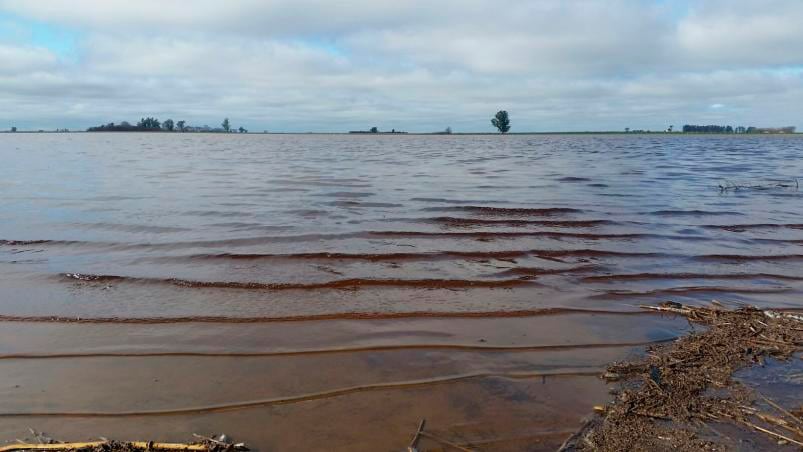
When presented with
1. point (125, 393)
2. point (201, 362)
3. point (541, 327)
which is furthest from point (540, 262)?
point (125, 393)

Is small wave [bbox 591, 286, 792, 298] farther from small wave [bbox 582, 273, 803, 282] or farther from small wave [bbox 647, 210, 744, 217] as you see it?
small wave [bbox 647, 210, 744, 217]

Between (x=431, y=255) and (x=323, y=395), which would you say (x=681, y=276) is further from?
(x=323, y=395)

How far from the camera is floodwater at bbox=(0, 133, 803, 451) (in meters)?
4.46

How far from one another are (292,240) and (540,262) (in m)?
5.10

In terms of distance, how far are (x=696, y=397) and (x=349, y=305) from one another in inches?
173

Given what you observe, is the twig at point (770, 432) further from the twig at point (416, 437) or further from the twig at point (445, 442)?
the twig at point (416, 437)

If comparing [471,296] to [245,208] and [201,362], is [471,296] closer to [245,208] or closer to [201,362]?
[201,362]

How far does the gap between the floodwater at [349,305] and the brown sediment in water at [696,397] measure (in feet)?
0.98

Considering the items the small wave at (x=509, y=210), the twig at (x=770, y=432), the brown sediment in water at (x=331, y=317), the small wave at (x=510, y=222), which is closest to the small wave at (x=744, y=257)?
the small wave at (x=510, y=222)

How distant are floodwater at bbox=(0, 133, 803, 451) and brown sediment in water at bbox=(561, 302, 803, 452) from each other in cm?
30

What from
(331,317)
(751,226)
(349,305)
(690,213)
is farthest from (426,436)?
(690,213)

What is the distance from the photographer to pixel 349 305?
24.8 ft

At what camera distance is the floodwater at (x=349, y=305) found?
14.6 feet

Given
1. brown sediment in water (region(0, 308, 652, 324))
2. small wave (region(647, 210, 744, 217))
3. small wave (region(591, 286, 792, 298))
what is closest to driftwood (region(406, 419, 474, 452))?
brown sediment in water (region(0, 308, 652, 324))
